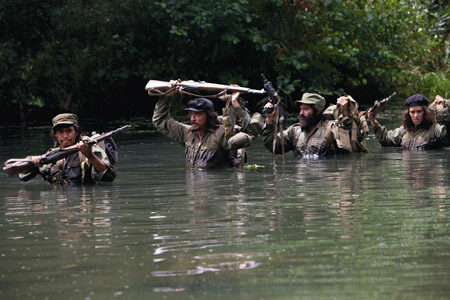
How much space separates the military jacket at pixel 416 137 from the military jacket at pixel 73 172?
5842 mm

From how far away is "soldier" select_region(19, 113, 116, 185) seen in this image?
10.1 metres

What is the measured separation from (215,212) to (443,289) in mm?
3432

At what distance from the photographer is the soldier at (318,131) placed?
1329cm

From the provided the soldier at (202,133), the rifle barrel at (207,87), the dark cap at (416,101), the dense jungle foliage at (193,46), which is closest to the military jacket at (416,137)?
the dark cap at (416,101)

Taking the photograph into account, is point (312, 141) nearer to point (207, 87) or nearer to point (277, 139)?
point (277, 139)

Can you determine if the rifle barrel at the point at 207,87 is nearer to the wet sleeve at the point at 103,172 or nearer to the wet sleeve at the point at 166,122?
the wet sleeve at the point at 166,122

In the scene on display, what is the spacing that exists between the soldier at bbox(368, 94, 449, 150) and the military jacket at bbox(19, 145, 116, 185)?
5.58m

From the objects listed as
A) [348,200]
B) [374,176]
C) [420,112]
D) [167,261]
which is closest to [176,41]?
[420,112]

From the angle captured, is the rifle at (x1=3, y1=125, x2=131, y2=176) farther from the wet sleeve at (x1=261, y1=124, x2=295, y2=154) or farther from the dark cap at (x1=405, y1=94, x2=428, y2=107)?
the dark cap at (x1=405, y1=94, x2=428, y2=107)

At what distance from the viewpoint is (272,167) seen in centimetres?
1247

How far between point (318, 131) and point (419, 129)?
2.04 m

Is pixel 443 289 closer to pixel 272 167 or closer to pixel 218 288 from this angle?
pixel 218 288

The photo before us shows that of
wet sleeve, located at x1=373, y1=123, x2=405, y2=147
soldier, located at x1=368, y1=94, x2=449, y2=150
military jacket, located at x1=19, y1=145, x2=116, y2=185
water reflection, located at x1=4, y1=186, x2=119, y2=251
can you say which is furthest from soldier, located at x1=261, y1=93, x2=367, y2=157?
water reflection, located at x1=4, y1=186, x2=119, y2=251

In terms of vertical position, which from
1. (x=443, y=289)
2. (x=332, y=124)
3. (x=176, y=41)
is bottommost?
(x=443, y=289)
